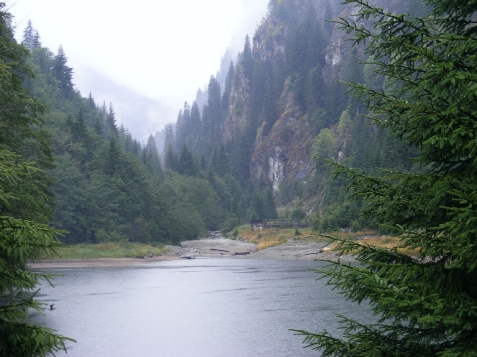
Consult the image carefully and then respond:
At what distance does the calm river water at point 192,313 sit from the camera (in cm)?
2348

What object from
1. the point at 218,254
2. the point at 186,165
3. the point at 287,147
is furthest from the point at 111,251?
the point at 287,147

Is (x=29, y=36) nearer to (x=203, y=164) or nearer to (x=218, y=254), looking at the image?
(x=203, y=164)

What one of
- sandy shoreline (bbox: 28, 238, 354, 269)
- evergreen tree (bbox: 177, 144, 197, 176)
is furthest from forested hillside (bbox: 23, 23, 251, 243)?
evergreen tree (bbox: 177, 144, 197, 176)

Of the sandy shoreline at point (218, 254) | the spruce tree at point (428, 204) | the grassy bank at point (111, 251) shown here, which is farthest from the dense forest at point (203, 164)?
the spruce tree at point (428, 204)

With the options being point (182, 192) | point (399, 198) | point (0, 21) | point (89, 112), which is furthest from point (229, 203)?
point (399, 198)

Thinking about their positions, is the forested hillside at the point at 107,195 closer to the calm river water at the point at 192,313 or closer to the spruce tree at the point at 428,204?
the calm river water at the point at 192,313

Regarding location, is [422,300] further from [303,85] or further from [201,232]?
[303,85]

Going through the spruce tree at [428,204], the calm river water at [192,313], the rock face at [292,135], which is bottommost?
the calm river water at [192,313]

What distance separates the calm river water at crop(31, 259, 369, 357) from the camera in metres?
23.5

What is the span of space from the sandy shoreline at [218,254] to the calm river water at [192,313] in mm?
12973

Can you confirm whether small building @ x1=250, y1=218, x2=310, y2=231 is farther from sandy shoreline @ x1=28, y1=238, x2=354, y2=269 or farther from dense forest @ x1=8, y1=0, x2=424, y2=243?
sandy shoreline @ x1=28, y1=238, x2=354, y2=269

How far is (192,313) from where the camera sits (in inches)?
1281

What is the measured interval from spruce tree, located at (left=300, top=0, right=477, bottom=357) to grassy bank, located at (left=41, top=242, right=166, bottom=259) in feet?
218

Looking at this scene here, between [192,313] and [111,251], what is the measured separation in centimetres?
4707
